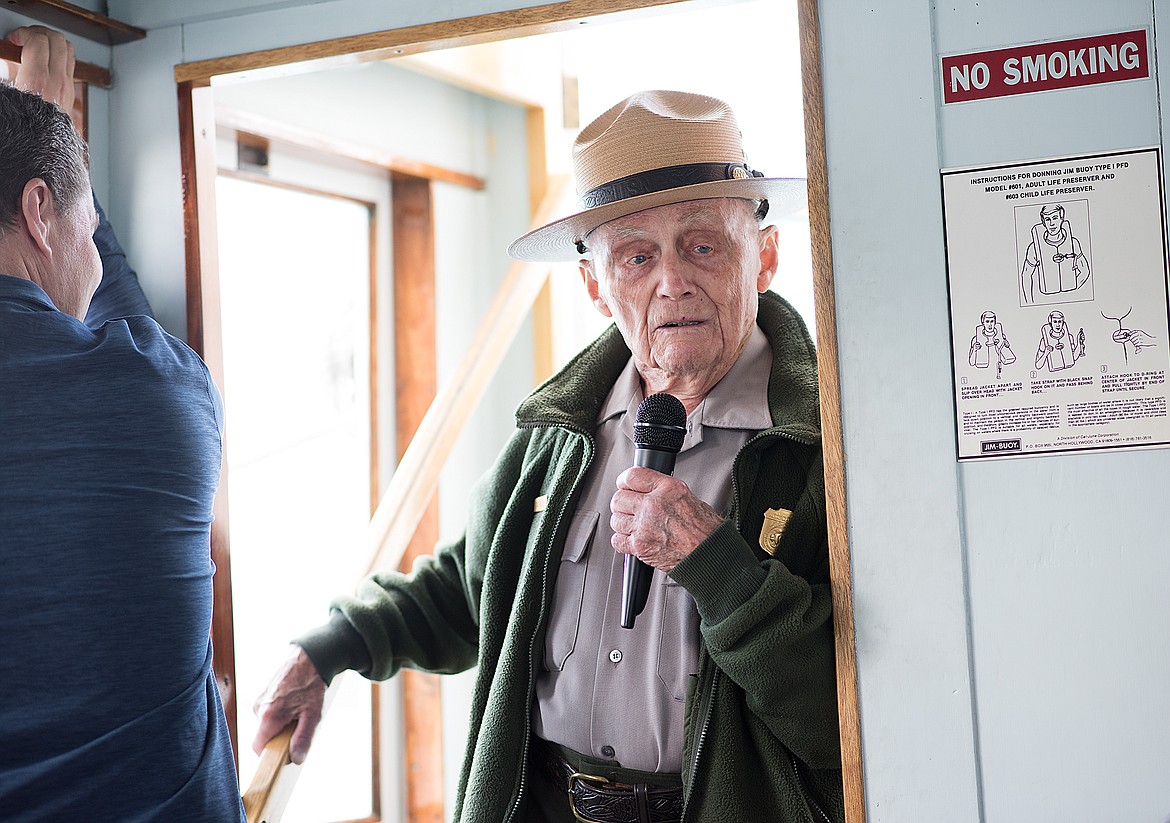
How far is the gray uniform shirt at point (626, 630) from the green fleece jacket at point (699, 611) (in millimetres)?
34

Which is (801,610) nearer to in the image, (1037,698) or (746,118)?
(1037,698)

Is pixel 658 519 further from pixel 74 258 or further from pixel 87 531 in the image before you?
pixel 74 258

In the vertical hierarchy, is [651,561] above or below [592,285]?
below

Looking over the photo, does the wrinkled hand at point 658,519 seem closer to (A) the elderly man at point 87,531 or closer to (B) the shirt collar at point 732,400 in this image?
(B) the shirt collar at point 732,400

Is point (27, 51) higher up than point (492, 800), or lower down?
higher up

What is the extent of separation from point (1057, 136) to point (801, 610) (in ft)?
2.25

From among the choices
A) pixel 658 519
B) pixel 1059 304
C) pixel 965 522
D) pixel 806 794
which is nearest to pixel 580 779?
pixel 806 794

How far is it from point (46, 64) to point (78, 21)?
11 cm

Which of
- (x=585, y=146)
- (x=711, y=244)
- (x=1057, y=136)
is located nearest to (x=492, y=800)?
(x=711, y=244)

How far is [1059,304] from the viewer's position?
52.6 inches

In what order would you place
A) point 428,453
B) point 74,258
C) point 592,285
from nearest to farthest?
point 74,258, point 592,285, point 428,453

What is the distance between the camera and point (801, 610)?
4.65 ft

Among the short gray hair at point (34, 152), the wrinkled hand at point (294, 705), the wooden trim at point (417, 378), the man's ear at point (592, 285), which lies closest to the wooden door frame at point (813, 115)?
the short gray hair at point (34, 152)

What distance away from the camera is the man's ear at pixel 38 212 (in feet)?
4.57
